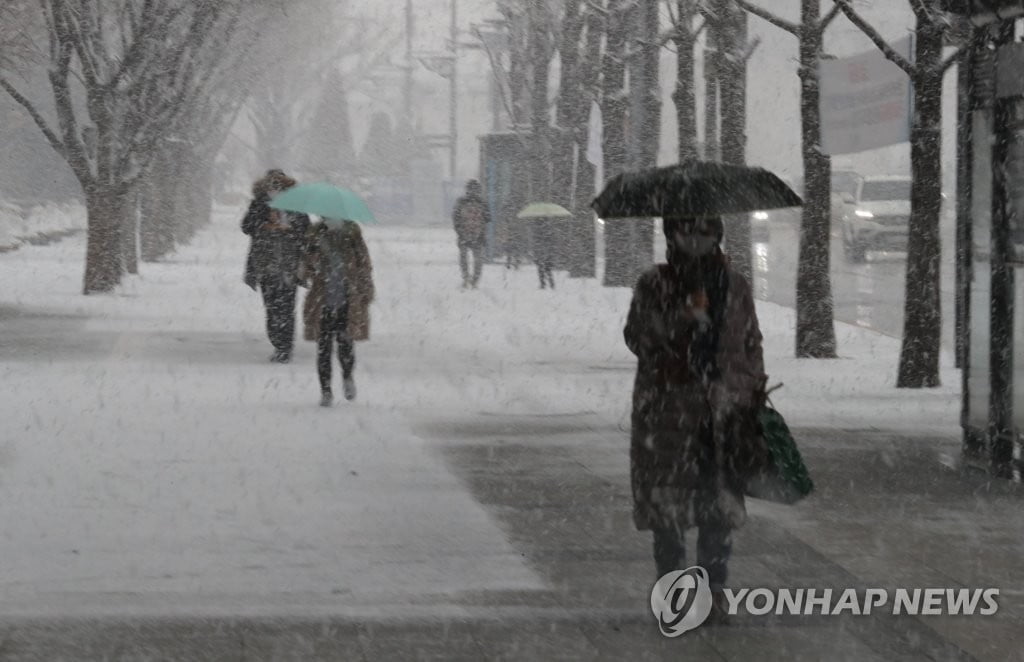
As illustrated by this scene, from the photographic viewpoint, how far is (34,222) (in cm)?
5212

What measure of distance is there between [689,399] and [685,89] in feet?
64.0

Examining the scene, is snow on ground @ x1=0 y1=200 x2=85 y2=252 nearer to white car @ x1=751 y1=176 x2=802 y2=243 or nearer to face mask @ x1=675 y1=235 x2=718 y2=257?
white car @ x1=751 y1=176 x2=802 y2=243

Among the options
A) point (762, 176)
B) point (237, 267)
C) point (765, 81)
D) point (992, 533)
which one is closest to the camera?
point (762, 176)

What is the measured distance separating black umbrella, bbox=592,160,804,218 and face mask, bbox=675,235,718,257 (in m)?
0.08

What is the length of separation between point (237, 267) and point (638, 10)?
A: 1132 centimetres

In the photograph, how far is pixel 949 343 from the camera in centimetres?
2148

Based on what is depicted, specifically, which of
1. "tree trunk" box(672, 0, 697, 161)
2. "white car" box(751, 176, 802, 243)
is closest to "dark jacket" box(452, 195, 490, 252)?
"tree trunk" box(672, 0, 697, 161)

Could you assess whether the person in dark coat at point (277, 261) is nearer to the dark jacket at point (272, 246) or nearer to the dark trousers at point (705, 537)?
the dark jacket at point (272, 246)

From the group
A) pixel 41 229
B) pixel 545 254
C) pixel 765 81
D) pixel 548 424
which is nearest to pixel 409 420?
pixel 548 424

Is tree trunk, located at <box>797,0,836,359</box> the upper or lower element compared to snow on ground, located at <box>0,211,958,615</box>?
upper

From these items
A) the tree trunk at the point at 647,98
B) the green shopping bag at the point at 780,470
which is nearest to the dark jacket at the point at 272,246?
the green shopping bag at the point at 780,470

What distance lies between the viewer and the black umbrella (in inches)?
254

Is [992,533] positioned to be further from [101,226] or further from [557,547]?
[101,226]

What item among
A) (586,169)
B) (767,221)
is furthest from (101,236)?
(767,221)
